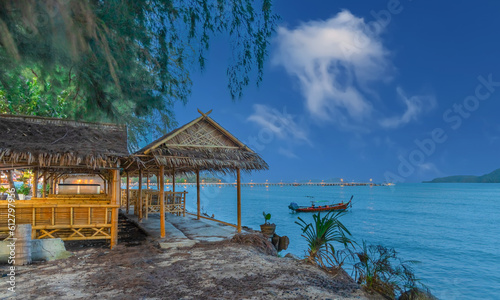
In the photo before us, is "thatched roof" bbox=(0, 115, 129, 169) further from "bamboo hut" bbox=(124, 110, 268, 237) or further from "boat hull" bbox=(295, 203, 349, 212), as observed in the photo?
"boat hull" bbox=(295, 203, 349, 212)

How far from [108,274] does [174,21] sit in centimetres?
433

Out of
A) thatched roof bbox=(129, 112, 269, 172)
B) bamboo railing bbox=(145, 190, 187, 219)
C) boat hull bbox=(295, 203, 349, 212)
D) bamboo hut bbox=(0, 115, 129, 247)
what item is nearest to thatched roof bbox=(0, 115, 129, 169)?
bamboo hut bbox=(0, 115, 129, 247)

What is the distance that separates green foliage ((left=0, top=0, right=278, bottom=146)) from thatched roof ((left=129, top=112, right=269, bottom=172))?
6.87ft

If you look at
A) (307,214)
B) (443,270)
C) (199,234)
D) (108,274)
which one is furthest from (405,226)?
(108,274)

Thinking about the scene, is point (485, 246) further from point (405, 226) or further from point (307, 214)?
point (307, 214)

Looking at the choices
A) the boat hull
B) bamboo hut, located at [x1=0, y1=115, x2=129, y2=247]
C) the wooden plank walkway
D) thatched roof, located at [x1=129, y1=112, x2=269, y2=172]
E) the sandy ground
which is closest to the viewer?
the sandy ground

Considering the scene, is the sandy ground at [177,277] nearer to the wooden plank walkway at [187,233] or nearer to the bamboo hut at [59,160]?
the wooden plank walkway at [187,233]

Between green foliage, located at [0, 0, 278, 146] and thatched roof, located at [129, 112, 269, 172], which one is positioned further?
thatched roof, located at [129, 112, 269, 172]

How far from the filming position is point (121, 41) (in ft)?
14.3

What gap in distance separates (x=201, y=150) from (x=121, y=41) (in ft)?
14.0

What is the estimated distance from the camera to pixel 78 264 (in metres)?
5.48

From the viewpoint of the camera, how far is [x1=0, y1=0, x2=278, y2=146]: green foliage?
10.5 ft

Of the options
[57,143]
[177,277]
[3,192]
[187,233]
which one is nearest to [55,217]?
[57,143]

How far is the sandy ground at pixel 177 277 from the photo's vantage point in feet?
13.0
